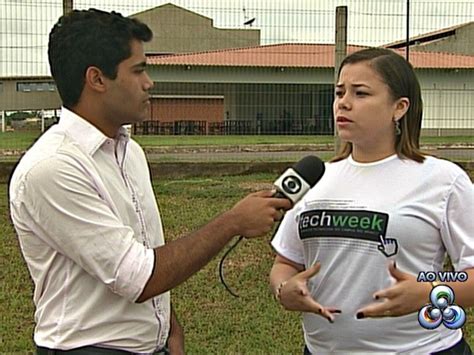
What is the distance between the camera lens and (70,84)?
2.16m

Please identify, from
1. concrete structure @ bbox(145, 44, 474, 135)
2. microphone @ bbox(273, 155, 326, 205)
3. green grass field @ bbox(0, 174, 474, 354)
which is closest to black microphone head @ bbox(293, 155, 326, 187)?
microphone @ bbox(273, 155, 326, 205)

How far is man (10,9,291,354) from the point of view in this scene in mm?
1987

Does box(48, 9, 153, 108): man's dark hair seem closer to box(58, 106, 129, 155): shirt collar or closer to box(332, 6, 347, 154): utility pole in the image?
box(58, 106, 129, 155): shirt collar

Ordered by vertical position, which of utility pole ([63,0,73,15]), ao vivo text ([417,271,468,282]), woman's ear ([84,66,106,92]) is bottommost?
ao vivo text ([417,271,468,282])

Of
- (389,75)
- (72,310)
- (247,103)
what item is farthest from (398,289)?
(247,103)

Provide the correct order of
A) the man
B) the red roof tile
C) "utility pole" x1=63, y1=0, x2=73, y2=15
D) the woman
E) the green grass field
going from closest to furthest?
the man
the woman
the green grass field
"utility pole" x1=63, y1=0, x2=73, y2=15
the red roof tile

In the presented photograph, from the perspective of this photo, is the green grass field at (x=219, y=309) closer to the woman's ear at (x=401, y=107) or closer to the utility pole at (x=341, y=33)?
the woman's ear at (x=401, y=107)

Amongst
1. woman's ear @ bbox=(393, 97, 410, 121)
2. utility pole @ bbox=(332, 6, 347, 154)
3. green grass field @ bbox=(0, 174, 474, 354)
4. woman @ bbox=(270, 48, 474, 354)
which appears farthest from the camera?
utility pole @ bbox=(332, 6, 347, 154)

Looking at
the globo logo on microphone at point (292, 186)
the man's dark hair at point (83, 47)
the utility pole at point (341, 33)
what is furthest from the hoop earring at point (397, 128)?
the utility pole at point (341, 33)

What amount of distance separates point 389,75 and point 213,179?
330 inches

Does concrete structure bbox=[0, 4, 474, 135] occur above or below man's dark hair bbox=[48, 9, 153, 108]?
below

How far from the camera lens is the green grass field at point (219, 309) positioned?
4.59m

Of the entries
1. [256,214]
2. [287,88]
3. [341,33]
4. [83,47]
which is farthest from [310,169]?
[287,88]

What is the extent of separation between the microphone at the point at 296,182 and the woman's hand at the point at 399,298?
1.06 ft
